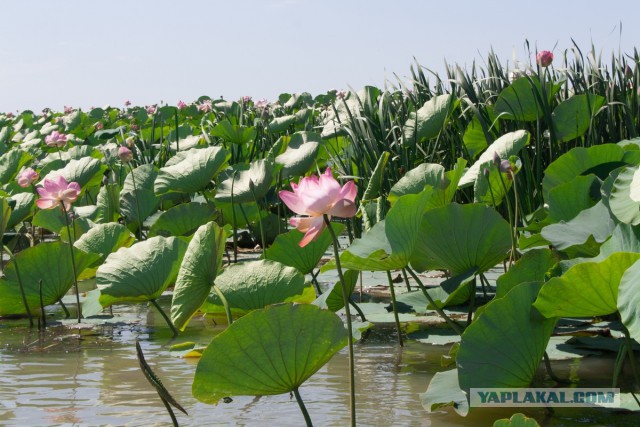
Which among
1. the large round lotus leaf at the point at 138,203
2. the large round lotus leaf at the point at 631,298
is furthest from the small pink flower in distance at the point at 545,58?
the large round lotus leaf at the point at 631,298

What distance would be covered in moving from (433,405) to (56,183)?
1.76m

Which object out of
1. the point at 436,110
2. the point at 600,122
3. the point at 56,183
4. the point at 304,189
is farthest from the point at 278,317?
the point at 600,122

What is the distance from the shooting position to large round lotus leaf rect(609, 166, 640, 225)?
1946 millimetres

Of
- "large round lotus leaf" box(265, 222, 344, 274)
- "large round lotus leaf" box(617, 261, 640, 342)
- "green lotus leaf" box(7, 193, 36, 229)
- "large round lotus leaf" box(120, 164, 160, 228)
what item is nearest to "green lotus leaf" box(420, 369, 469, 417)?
"large round lotus leaf" box(617, 261, 640, 342)

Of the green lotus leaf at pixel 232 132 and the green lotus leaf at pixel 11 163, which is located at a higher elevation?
the green lotus leaf at pixel 232 132

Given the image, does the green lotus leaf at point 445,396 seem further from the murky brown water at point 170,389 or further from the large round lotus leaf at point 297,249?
the large round lotus leaf at point 297,249

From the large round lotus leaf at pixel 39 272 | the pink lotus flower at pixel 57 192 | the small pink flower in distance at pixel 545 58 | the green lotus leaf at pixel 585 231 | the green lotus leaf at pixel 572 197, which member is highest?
the small pink flower in distance at pixel 545 58

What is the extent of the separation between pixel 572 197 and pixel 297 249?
853 millimetres

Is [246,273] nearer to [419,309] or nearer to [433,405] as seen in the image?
[419,309]

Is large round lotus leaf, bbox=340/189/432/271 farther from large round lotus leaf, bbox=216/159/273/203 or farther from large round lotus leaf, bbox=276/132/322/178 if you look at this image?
large round lotus leaf, bbox=276/132/322/178

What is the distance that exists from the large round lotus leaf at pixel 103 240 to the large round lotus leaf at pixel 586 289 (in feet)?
6.48

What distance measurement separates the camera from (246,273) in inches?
92.4

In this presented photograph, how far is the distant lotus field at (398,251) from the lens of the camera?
5.03 ft

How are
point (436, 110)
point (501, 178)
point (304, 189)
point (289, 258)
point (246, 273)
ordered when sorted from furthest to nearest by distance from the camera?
point (436, 110) → point (289, 258) → point (501, 178) → point (246, 273) → point (304, 189)
